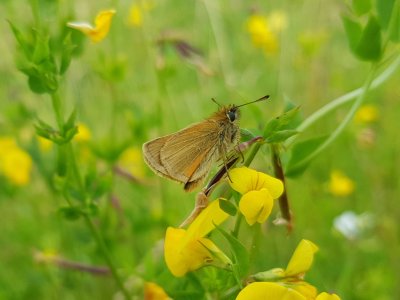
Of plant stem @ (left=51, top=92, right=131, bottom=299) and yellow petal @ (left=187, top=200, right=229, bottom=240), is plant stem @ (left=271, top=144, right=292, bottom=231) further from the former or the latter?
plant stem @ (left=51, top=92, right=131, bottom=299)

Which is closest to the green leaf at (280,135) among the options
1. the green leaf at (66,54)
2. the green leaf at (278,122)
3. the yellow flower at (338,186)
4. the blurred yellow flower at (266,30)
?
the green leaf at (278,122)

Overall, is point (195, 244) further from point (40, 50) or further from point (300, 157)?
point (40, 50)

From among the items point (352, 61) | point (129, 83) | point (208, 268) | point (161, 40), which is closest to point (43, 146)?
point (129, 83)

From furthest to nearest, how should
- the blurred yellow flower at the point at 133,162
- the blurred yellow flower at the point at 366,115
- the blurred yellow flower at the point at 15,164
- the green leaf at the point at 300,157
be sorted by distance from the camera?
the blurred yellow flower at the point at 366,115, the blurred yellow flower at the point at 133,162, the blurred yellow flower at the point at 15,164, the green leaf at the point at 300,157

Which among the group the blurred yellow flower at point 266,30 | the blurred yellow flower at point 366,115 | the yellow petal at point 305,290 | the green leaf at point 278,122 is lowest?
the blurred yellow flower at point 366,115

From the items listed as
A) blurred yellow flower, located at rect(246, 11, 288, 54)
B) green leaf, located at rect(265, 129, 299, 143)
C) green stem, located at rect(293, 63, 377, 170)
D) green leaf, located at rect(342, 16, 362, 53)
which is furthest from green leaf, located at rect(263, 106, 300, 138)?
blurred yellow flower, located at rect(246, 11, 288, 54)

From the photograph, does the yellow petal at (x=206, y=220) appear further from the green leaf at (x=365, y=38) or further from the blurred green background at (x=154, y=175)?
the green leaf at (x=365, y=38)

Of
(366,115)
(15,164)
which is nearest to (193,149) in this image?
(15,164)
